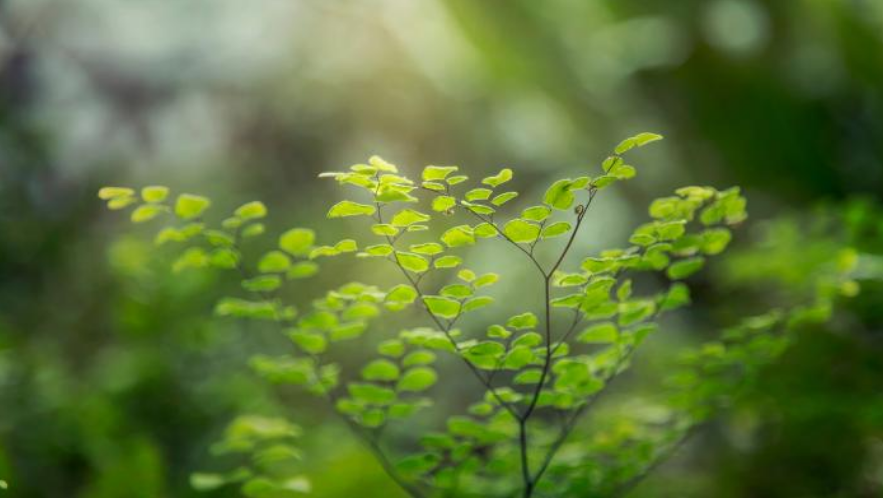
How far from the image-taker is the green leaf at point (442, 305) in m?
0.66

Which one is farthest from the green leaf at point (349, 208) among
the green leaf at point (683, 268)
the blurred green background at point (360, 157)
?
the blurred green background at point (360, 157)

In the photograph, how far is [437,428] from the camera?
6.49 feet

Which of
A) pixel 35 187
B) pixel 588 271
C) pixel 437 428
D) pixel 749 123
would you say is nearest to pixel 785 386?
pixel 588 271

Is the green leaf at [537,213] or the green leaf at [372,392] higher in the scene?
the green leaf at [537,213]

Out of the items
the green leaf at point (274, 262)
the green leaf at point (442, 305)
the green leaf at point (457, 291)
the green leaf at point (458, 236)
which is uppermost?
the green leaf at point (274, 262)

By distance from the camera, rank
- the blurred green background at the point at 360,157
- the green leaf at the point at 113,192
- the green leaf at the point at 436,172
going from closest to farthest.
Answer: the green leaf at the point at 436,172 → the green leaf at the point at 113,192 → the blurred green background at the point at 360,157

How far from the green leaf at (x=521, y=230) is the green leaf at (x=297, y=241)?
0.22 meters

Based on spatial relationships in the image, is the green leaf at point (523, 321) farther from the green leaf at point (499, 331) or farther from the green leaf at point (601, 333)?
the green leaf at point (601, 333)

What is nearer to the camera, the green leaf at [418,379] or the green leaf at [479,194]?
the green leaf at [479,194]

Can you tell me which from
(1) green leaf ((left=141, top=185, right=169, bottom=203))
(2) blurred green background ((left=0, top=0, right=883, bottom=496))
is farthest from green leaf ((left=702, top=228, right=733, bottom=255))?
(1) green leaf ((left=141, top=185, right=169, bottom=203))

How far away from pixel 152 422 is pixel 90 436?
0.43ft

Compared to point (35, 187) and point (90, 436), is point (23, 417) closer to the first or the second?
point (90, 436)

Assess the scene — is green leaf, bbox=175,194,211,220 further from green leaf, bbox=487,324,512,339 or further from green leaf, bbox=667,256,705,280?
green leaf, bbox=667,256,705,280

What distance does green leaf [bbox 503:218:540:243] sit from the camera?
2.07ft
